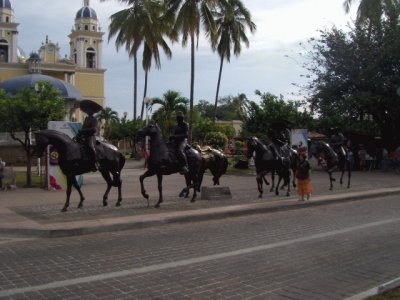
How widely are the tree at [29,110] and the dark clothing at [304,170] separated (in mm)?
10042

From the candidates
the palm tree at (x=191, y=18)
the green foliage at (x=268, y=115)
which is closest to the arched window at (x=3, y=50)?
the palm tree at (x=191, y=18)

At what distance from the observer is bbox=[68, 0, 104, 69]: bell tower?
81.8 meters

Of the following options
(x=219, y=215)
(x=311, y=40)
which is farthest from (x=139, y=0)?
(x=219, y=215)

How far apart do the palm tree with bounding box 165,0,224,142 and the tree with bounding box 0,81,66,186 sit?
14477mm

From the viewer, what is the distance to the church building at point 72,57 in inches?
2921

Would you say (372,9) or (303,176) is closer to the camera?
(303,176)

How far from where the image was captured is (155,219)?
11422 millimetres

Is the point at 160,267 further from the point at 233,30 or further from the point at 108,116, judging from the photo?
the point at 108,116

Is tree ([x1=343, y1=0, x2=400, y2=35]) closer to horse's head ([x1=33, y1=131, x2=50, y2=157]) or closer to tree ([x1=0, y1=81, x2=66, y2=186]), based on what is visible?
tree ([x1=0, y1=81, x2=66, y2=186])

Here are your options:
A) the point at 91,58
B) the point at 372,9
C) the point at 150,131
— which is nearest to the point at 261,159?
the point at 150,131

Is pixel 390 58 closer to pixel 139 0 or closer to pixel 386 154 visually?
pixel 386 154

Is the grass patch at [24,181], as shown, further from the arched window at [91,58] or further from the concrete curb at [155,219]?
the arched window at [91,58]

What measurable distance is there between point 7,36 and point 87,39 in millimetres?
12870

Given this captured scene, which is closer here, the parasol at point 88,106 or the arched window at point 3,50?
the parasol at point 88,106
